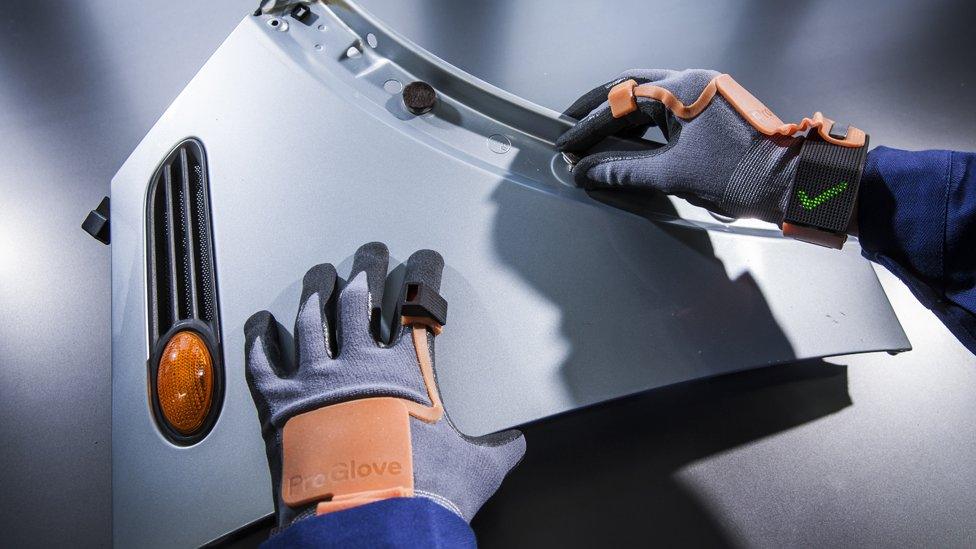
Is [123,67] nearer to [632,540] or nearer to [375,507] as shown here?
[375,507]

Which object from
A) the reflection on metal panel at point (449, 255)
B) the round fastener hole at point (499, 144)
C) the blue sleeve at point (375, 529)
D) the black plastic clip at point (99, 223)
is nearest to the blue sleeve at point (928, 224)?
the reflection on metal panel at point (449, 255)

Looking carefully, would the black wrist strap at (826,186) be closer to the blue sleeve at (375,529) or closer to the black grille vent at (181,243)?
the blue sleeve at (375,529)

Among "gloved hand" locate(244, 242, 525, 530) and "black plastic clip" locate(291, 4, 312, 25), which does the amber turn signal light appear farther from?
"black plastic clip" locate(291, 4, 312, 25)

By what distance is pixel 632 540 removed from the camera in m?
0.69

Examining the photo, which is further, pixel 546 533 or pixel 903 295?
pixel 903 295

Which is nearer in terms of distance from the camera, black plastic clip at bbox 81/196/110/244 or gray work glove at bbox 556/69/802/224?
gray work glove at bbox 556/69/802/224

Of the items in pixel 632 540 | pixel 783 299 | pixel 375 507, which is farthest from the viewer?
pixel 783 299

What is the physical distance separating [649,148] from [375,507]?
0.60 metres

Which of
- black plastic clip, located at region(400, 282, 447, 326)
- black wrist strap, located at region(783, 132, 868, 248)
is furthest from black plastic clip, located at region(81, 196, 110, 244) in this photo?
black wrist strap, located at region(783, 132, 868, 248)

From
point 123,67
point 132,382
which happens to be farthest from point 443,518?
point 123,67

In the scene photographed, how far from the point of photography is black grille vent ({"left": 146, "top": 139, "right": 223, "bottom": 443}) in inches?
28.9

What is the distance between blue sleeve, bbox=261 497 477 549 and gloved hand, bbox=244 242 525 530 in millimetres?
16

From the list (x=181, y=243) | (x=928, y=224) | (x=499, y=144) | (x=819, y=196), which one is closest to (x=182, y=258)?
(x=181, y=243)

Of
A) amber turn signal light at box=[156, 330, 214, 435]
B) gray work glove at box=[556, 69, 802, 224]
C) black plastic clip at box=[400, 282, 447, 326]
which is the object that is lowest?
amber turn signal light at box=[156, 330, 214, 435]
